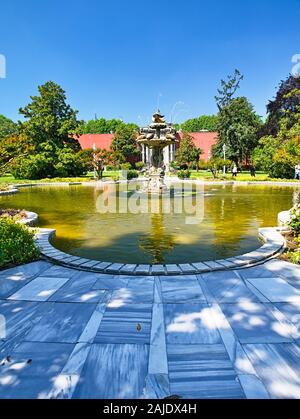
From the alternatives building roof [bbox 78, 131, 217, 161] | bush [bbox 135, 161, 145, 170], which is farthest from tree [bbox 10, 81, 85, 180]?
building roof [bbox 78, 131, 217, 161]

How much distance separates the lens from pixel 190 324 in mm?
3205

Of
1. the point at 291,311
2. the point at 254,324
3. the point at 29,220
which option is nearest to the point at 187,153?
the point at 29,220

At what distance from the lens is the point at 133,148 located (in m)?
47.2

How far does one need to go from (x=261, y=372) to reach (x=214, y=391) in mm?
477

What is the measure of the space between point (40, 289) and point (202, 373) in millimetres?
2632

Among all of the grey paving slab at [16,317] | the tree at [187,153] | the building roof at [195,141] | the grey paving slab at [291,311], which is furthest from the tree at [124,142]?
the grey paving slab at [291,311]

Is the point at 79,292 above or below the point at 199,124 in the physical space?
below

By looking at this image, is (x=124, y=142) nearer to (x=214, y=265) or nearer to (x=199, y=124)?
(x=214, y=265)

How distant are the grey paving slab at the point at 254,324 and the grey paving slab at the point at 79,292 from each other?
1654mm

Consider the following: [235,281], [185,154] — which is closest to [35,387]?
[235,281]

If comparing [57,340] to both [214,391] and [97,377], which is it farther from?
[214,391]

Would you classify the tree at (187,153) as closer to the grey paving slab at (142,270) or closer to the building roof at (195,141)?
the building roof at (195,141)

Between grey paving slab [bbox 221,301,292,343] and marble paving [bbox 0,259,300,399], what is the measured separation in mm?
11

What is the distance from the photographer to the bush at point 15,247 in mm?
5195
